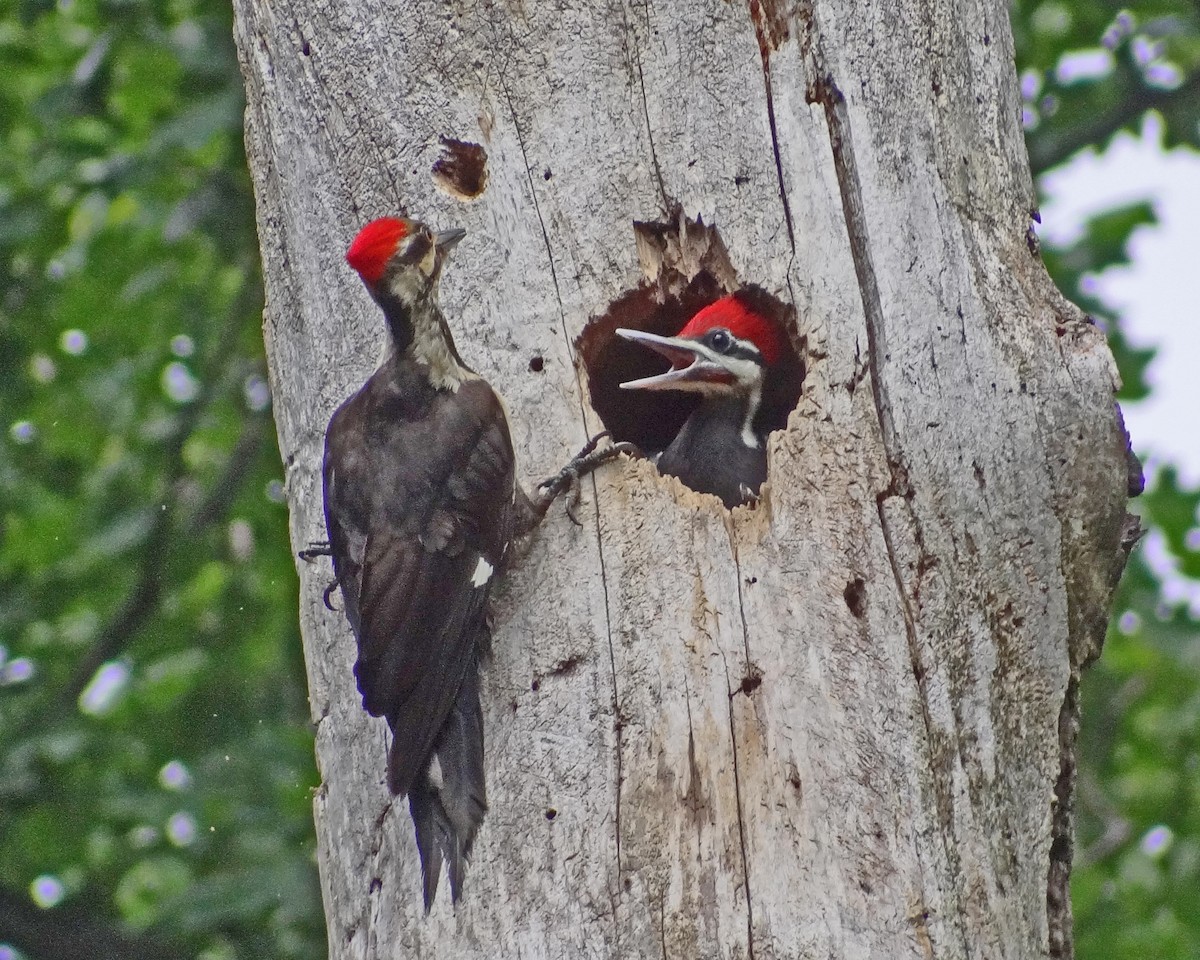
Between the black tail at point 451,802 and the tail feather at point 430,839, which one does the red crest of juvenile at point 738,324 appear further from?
the tail feather at point 430,839

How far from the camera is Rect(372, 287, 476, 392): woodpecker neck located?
2.79 m

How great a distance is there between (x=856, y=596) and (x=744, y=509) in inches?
9.8

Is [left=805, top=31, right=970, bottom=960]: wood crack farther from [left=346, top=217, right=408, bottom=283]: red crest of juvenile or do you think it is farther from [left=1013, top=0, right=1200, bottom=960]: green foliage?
[left=1013, top=0, right=1200, bottom=960]: green foliage

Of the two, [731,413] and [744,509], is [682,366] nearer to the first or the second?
[731,413]

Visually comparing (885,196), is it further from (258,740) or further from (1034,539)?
(258,740)

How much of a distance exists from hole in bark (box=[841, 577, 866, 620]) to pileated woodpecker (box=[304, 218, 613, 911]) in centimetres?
48

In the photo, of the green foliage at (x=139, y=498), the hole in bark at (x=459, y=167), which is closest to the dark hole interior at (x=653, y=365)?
the hole in bark at (x=459, y=167)

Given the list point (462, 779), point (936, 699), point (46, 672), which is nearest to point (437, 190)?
point (462, 779)

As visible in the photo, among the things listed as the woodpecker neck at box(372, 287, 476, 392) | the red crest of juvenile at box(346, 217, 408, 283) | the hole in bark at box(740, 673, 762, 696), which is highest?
the red crest of juvenile at box(346, 217, 408, 283)

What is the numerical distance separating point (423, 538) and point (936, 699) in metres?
0.92

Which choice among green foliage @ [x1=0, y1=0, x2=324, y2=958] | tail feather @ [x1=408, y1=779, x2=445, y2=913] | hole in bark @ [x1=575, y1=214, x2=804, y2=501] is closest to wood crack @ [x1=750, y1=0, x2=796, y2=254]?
hole in bark @ [x1=575, y1=214, x2=804, y2=501]

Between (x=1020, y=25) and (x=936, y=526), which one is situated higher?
(x=1020, y=25)

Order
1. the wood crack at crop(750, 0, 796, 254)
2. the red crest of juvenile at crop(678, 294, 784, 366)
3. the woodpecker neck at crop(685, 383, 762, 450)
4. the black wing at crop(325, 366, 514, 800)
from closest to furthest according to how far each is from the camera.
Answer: the black wing at crop(325, 366, 514, 800) < the wood crack at crop(750, 0, 796, 254) < the red crest of juvenile at crop(678, 294, 784, 366) < the woodpecker neck at crop(685, 383, 762, 450)

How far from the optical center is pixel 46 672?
5238 millimetres
